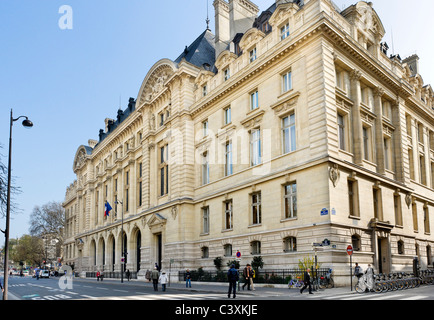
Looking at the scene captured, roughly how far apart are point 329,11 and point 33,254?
109964mm

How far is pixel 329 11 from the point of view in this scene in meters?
30.3

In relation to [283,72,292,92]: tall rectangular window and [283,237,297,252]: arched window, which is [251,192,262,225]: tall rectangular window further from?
[283,72,292,92]: tall rectangular window

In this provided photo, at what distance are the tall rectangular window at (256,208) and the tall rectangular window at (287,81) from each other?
8392 mm

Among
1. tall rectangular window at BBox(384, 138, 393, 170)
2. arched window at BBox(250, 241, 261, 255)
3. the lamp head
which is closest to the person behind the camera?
the lamp head

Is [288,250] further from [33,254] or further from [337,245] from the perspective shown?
[33,254]

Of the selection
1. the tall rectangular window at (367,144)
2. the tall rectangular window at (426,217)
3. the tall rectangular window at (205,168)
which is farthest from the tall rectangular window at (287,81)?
the tall rectangular window at (426,217)

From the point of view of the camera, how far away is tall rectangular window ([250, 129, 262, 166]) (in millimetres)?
33294

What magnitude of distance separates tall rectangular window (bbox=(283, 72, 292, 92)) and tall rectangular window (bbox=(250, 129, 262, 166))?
4042mm

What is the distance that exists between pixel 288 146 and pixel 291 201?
4099 mm

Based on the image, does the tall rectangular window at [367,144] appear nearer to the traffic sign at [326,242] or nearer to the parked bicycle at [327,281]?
the traffic sign at [326,242]

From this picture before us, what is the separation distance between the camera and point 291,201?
2962 centimetres

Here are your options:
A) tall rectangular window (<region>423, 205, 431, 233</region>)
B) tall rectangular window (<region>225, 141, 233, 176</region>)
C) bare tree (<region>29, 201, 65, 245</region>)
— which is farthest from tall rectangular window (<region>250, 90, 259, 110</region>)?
bare tree (<region>29, 201, 65, 245</region>)

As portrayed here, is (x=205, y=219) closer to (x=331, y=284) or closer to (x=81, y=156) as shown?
(x=331, y=284)

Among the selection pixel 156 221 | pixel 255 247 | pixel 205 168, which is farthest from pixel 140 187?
pixel 255 247
